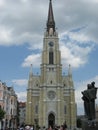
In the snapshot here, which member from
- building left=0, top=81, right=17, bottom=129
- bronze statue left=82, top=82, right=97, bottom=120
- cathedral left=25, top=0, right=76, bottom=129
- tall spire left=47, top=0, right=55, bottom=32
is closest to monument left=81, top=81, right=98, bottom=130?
bronze statue left=82, top=82, right=97, bottom=120

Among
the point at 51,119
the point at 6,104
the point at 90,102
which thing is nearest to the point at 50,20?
the point at 51,119

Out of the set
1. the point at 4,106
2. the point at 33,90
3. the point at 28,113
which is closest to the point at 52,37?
the point at 33,90

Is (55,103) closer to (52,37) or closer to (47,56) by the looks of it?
(47,56)

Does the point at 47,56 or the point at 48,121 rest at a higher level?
the point at 47,56

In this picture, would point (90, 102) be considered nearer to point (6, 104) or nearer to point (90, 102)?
point (90, 102)

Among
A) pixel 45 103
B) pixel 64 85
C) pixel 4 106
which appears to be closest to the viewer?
pixel 4 106

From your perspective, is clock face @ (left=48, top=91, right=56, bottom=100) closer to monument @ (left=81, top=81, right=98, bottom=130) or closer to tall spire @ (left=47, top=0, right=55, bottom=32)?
tall spire @ (left=47, top=0, right=55, bottom=32)

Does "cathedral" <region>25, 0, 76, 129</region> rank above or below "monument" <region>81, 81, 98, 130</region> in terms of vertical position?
above

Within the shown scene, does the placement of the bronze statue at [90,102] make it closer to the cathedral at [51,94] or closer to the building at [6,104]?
the building at [6,104]

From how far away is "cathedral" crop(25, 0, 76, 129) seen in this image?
10162 centimetres

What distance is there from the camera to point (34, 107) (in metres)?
106

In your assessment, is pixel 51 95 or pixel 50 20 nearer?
pixel 51 95

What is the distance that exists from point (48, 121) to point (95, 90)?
295 ft

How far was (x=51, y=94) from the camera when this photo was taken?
104312 millimetres
